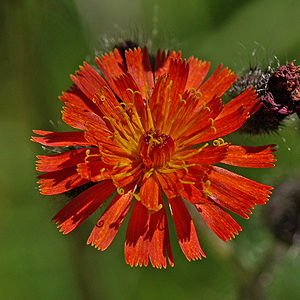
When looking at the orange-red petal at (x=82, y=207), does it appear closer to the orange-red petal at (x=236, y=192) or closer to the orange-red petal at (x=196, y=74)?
the orange-red petal at (x=236, y=192)

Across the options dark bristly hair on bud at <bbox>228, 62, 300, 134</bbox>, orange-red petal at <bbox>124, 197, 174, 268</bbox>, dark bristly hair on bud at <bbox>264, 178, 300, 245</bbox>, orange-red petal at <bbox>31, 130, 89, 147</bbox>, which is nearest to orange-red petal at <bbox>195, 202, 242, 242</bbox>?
orange-red petal at <bbox>124, 197, 174, 268</bbox>

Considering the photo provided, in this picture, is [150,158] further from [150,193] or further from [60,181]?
[60,181]

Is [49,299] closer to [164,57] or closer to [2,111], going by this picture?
[2,111]

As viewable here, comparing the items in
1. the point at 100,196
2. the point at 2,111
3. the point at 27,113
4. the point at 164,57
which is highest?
the point at 2,111

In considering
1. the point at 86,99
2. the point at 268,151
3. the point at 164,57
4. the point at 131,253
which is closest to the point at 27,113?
the point at 86,99

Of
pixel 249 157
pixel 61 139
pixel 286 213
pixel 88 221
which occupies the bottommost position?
pixel 286 213

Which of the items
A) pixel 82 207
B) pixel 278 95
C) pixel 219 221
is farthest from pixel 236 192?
pixel 82 207
